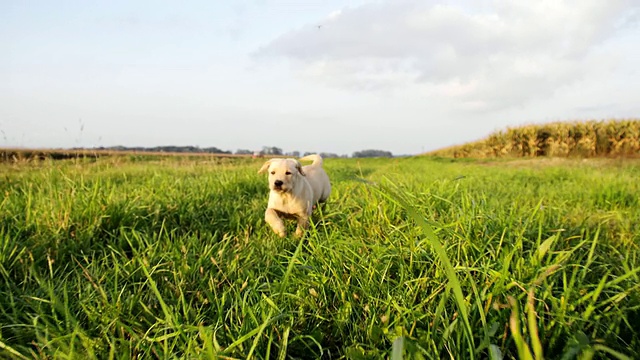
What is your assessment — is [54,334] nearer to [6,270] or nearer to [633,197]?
[6,270]

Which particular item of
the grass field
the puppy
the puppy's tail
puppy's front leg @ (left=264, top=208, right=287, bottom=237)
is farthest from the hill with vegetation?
puppy's front leg @ (left=264, top=208, right=287, bottom=237)

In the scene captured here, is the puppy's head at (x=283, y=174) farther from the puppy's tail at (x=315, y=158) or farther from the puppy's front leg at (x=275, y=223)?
the puppy's tail at (x=315, y=158)

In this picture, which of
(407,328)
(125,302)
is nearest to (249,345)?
(407,328)

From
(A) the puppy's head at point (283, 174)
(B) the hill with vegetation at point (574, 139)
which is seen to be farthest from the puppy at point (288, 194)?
(B) the hill with vegetation at point (574, 139)

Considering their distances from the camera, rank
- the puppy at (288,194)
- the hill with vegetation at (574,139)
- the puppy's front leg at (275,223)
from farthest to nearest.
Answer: the hill with vegetation at (574,139), the puppy at (288,194), the puppy's front leg at (275,223)

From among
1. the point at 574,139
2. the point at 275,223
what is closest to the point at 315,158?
the point at 275,223

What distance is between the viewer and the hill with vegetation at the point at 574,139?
2058 centimetres

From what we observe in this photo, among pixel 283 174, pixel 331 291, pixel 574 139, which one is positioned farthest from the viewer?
pixel 574 139

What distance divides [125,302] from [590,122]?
27624mm

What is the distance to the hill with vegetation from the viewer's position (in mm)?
20578

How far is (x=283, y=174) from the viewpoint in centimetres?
375

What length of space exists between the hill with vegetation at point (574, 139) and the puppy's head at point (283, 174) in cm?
2219

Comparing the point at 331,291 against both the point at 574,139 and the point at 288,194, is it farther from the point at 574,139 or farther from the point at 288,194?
the point at 574,139

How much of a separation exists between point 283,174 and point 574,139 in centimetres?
2502
